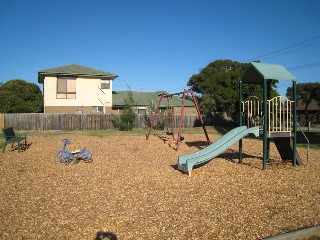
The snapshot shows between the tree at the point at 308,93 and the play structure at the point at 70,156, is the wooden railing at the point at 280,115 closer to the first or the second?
the play structure at the point at 70,156

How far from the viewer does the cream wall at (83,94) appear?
32031mm

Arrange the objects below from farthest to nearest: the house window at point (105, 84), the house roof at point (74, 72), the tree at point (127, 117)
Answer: the house window at point (105, 84), the house roof at point (74, 72), the tree at point (127, 117)

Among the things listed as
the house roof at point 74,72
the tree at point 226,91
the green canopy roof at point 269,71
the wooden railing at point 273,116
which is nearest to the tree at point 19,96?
the house roof at point 74,72

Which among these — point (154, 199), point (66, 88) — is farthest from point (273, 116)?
point (66, 88)

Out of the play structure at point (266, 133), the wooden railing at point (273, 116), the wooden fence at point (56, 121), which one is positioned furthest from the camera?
the wooden fence at point (56, 121)

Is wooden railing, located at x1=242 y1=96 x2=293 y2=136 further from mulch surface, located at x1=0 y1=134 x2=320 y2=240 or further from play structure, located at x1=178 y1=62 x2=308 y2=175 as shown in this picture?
mulch surface, located at x1=0 y1=134 x2=320 y2=240

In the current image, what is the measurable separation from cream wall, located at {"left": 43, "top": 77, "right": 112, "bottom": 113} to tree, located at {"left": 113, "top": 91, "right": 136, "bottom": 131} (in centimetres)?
612

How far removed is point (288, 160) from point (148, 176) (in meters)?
5.35

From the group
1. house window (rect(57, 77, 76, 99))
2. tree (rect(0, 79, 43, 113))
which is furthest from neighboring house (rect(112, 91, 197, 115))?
tree (rect(0, 79, 43, 113))

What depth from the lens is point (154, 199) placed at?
21.6 feet

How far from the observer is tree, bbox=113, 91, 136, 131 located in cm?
2783

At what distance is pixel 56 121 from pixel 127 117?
7416 millimetres

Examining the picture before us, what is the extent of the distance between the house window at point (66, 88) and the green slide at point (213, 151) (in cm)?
2523

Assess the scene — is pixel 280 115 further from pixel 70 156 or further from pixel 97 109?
pixel 97 109
